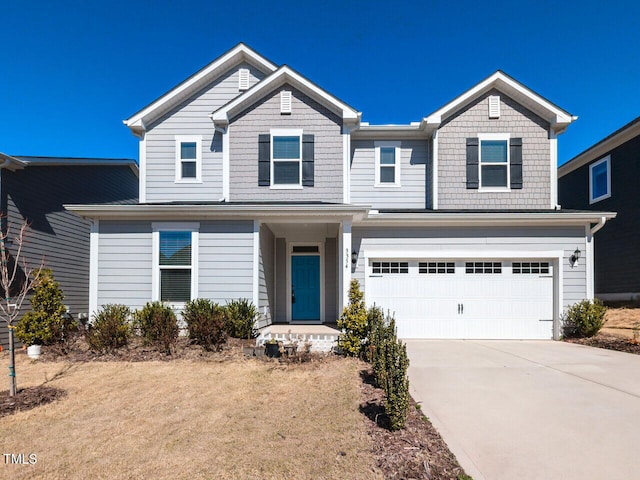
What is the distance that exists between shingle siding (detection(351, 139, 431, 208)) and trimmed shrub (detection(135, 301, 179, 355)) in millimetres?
6070

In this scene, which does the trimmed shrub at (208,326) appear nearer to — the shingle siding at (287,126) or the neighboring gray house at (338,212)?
the neighboring gray house at (338,212)

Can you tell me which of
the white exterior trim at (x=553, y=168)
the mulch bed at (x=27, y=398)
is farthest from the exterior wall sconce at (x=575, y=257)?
the mulch bed at (x=27, y=398)

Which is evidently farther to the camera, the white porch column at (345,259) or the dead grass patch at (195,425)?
the white porch column at (345,259)

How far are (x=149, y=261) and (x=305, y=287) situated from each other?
438cm

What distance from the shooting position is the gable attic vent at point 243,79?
11.4 metres

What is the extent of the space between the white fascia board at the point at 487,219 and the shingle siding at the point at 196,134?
15.1 feet

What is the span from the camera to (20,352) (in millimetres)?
8258

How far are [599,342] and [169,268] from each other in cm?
1055

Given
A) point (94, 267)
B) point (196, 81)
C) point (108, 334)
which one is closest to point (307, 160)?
point (196, 81)

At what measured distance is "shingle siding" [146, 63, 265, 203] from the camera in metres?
11.0

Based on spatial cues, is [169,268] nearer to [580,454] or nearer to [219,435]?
[219,435]

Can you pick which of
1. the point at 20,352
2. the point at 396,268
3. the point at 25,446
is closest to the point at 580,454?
the point at 25,446

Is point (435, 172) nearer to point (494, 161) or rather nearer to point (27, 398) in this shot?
point (494, 161)

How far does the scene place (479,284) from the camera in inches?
396
